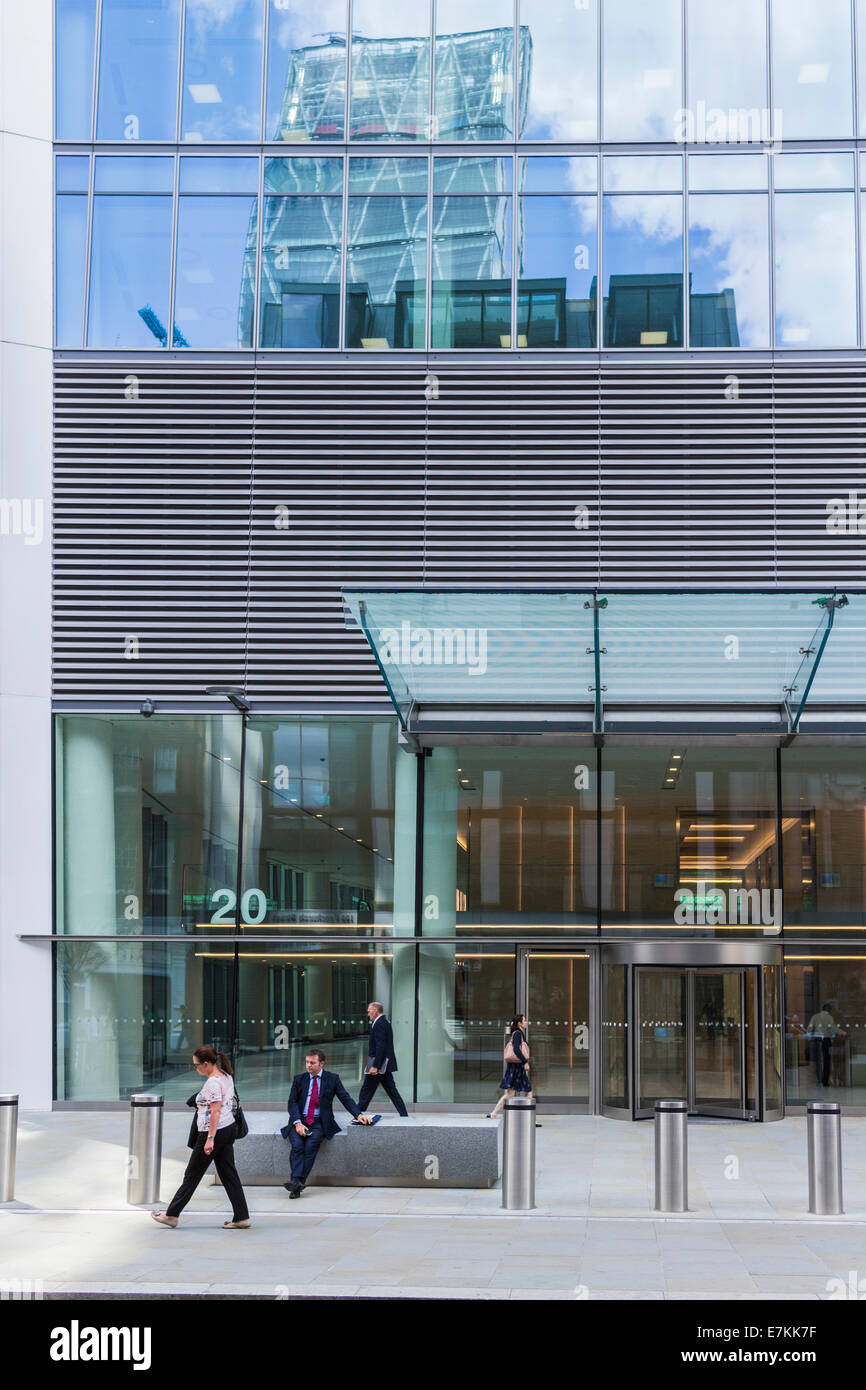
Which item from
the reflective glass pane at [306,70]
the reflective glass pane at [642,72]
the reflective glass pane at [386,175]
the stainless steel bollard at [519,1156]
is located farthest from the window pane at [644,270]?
the stainless steel bollard at [519,1156]

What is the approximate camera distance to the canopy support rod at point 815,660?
16.2 m

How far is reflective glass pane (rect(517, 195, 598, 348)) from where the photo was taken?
20.7m

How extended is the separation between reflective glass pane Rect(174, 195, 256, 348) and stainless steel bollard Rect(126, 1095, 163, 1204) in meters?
12.0

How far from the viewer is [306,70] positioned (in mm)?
21281

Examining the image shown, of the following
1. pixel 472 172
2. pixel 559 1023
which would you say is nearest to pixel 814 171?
pixel 472 172

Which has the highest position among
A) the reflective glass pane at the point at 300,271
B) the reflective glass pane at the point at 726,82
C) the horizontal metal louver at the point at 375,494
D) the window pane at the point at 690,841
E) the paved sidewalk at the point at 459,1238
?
the reflective glass pane at the point at 726,82

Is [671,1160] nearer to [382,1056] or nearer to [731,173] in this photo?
[382,1056]

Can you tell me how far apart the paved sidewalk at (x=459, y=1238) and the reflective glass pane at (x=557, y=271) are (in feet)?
37.4

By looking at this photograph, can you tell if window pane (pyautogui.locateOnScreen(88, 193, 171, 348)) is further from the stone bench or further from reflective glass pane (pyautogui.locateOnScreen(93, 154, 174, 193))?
the stone bench

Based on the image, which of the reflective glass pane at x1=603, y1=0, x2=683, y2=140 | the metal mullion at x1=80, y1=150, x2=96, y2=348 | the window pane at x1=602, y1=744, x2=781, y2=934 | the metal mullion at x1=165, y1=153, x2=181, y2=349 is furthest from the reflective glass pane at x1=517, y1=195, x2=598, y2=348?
the metal mullion at x1=80, y1=150, x2=96, y2=348

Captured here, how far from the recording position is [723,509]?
20109mm

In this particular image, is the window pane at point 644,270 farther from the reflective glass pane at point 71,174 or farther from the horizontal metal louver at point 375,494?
the reflective glass pane at point 71,174

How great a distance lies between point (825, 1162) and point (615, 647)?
7.51m

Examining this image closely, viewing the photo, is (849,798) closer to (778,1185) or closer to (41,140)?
(778,1185)
